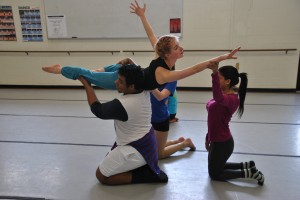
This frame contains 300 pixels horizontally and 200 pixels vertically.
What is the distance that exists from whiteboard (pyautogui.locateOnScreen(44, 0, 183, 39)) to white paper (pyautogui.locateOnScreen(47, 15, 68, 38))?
56mm

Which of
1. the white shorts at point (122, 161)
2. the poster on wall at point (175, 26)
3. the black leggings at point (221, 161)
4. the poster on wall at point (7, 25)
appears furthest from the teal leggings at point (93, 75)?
the poster on wall at point (7, 25)

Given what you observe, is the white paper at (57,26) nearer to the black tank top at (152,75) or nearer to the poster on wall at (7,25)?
the poster on wall at (7,25)

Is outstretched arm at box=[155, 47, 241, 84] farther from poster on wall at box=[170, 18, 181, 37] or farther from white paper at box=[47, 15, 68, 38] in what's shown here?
white paper at box=[47, 15, 68, 38]

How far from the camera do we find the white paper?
5.81 metres

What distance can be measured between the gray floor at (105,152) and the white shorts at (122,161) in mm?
139

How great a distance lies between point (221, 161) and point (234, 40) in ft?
13.3

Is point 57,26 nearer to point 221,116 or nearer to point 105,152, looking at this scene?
point 105,152

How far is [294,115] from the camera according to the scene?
12.3ft

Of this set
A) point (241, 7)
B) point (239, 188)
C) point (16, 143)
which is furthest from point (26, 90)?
point (239, 188)

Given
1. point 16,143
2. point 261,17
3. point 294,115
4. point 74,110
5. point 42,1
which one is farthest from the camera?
point 42,1

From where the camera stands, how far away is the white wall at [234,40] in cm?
521

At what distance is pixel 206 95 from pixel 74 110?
104 inches

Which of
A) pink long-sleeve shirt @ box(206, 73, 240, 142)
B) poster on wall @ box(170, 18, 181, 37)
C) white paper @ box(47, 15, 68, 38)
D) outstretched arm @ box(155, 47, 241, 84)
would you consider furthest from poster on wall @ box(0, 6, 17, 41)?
pink long-sleeve shirt @ box(206, 73, 240, 142)

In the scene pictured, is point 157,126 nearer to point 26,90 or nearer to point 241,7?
point 241,7
